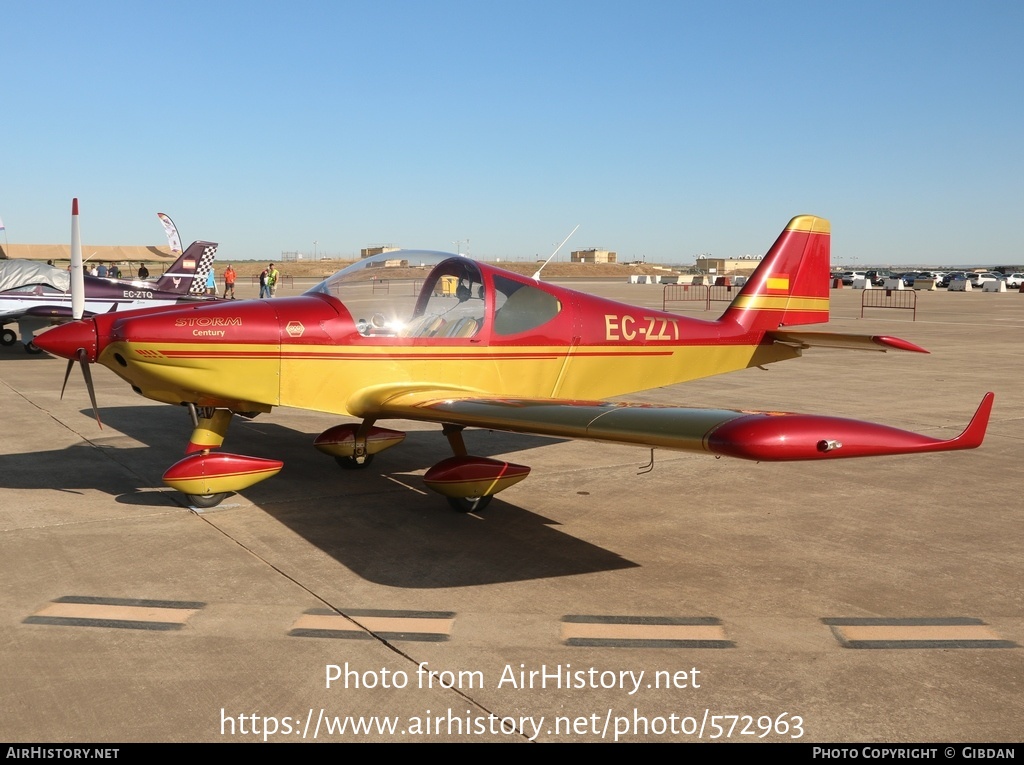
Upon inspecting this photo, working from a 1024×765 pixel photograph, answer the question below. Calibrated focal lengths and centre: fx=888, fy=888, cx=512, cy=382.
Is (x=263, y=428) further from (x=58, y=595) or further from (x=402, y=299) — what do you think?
(x=58, y=595)

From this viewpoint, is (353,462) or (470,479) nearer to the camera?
(470,479)

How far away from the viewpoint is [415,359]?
768 cm

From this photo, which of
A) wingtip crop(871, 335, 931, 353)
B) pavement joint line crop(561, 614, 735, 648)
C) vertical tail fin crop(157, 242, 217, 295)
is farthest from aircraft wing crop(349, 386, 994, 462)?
vertical tail fin crop(157, 242, 217, 295)

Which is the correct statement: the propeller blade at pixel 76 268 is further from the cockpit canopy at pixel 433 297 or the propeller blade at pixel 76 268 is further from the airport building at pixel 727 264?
the airport building at pixel 727 264

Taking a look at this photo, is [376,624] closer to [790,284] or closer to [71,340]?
[71,340]

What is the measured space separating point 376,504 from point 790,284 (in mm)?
5513

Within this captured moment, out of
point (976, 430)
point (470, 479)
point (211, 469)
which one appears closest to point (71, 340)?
point (211, 469)

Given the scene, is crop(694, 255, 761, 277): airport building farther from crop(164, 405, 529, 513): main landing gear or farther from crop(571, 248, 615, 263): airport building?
crop(164, 405, 529, 513): main landing gear

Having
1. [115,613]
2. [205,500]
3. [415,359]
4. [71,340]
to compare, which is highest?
[71,340]

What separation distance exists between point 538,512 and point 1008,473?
4680 millimetres

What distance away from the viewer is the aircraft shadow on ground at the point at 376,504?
233 inches

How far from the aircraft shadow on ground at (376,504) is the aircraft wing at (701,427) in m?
0.86

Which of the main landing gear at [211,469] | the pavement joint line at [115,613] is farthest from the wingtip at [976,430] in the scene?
the main landing gear at [211,469]

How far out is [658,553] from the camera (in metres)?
6.21
